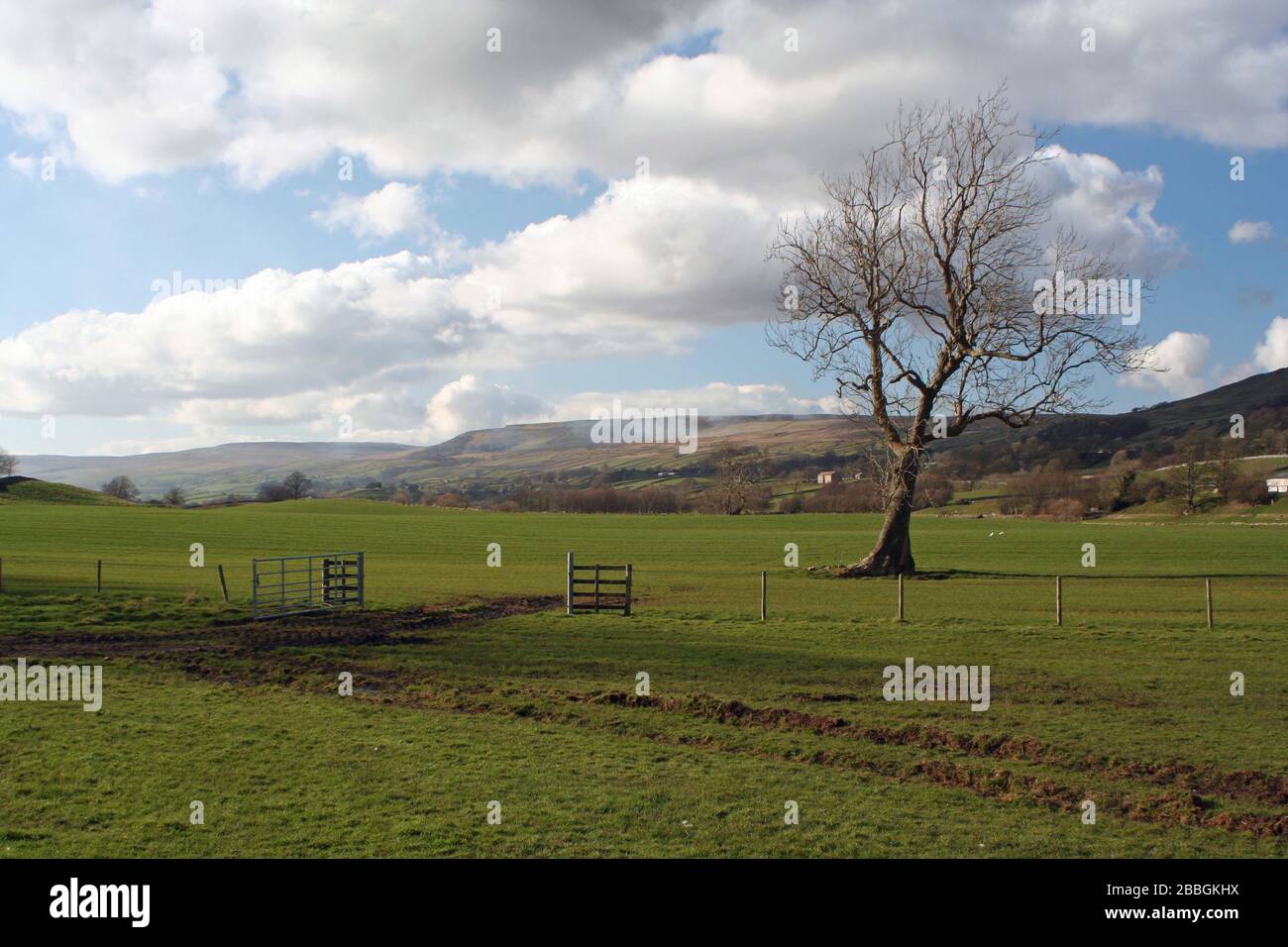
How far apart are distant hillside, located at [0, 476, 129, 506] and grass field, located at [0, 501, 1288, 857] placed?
91.3m

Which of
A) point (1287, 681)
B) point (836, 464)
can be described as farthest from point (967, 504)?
point (1287, 681)

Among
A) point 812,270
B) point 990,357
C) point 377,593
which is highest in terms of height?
point 812,270

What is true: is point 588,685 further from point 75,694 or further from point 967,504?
point 967,504

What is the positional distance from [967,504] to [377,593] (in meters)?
99.7

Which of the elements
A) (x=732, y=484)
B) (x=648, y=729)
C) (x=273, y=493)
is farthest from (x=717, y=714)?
(x=273, y=493)

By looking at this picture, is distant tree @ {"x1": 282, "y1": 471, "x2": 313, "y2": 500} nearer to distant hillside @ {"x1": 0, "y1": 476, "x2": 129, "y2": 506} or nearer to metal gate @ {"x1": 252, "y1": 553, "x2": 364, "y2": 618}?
distant hillside @ {"x1": 0, "y1": 476, "x2": 129, "y2": 506}

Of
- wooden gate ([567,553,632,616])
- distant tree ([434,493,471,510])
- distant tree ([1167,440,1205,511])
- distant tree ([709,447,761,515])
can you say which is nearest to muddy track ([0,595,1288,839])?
wooden gate ([567,553,632,616])

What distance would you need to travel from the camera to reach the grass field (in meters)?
8.32

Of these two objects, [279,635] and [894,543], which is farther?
[894,543]

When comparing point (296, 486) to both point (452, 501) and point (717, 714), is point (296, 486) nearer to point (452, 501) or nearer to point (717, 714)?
point (452, 501)

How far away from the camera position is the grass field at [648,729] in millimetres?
8320

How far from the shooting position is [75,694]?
49.0 ft

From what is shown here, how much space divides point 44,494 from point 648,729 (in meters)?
124

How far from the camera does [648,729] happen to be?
42.0ft
